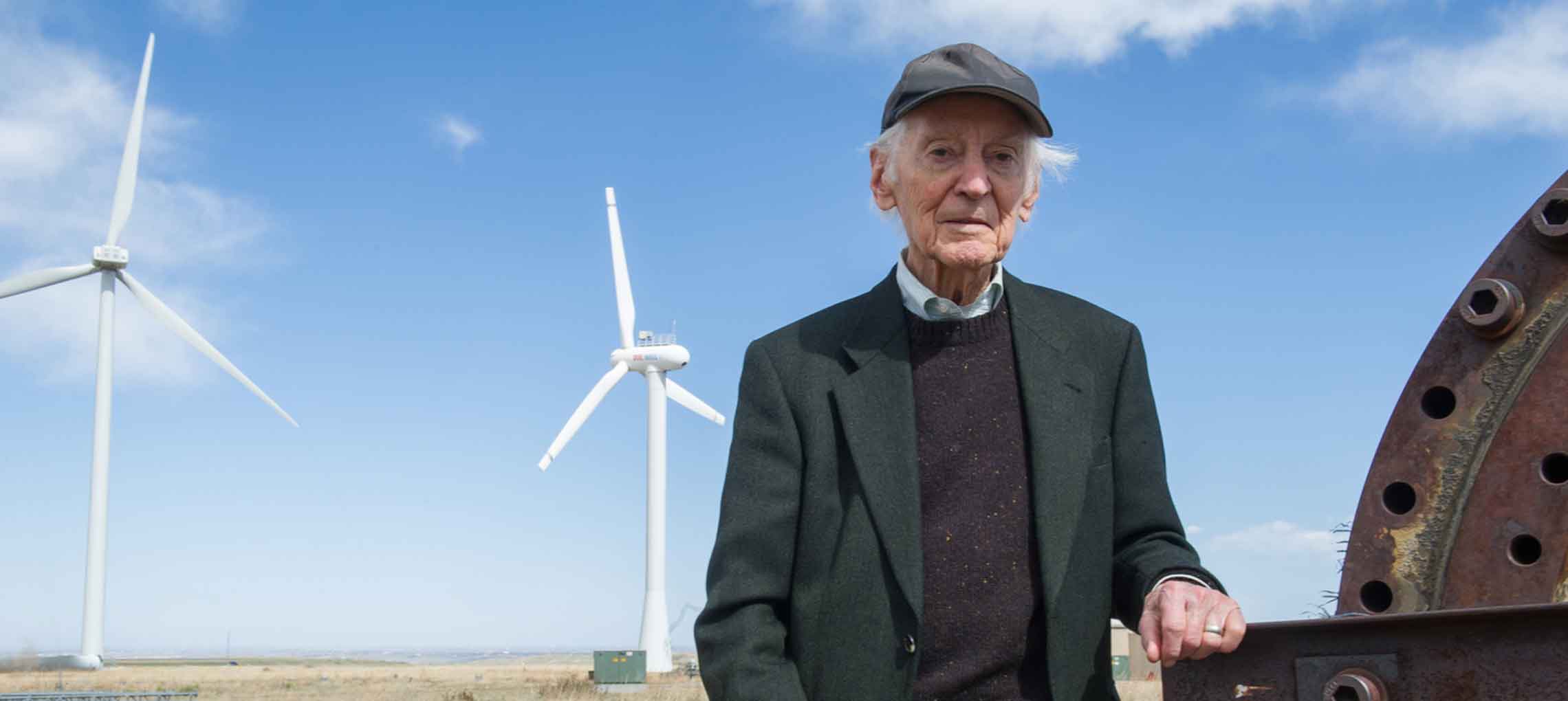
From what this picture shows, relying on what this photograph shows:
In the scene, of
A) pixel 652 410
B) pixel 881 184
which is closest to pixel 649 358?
pixel 652 410

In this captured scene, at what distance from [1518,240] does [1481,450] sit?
1.80 feet

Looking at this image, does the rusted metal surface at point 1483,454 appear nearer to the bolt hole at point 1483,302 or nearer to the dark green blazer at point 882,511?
the bolt hole at point 1483,302

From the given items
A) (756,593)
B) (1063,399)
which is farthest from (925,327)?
(756,593)

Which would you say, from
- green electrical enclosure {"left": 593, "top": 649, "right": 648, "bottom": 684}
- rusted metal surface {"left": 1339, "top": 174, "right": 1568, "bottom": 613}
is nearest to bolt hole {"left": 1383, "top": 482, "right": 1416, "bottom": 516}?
rusted metal surface {"left": 1339, "top": 174, "right": 1568, "bottom": 613}

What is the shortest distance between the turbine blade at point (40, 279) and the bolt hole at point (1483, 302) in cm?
4917

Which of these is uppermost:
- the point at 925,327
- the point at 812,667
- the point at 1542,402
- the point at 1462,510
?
the point at 925,327

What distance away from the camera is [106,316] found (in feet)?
171

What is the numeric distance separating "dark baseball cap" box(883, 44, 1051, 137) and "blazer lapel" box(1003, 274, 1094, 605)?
0.46 meters

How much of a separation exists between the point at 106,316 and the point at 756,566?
54.0m

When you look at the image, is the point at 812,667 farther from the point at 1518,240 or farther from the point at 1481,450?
the point at 1518,240

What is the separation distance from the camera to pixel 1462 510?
12.1 feet

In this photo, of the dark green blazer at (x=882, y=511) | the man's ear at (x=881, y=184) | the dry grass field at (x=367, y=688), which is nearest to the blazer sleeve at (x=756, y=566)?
the dark green blazer at (x=882, y=511)

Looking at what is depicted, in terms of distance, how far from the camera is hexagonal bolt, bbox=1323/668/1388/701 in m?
2.62

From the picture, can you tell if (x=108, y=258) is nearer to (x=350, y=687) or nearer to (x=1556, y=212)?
(x=350, y=687)
